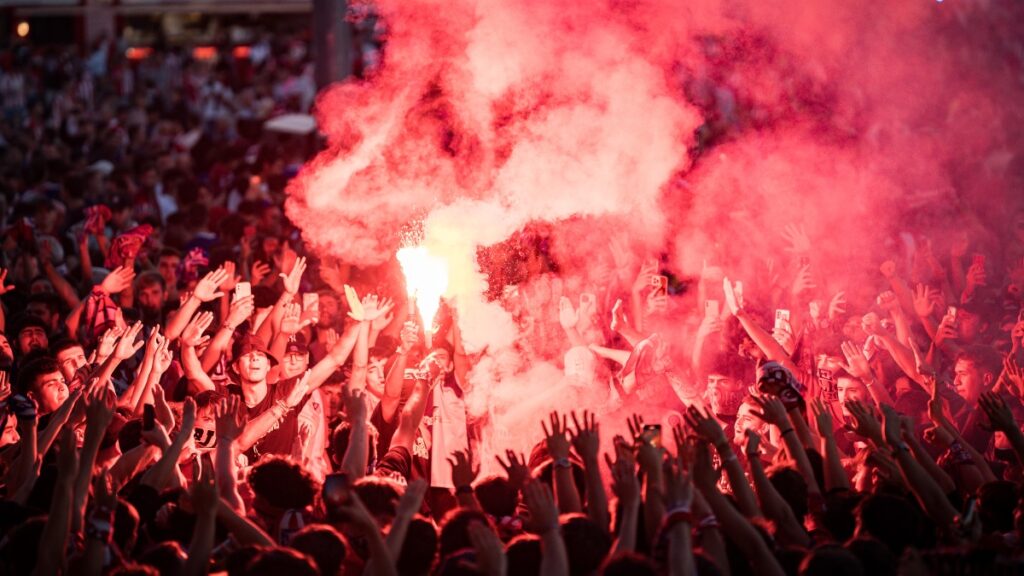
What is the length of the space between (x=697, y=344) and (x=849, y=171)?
3626mm

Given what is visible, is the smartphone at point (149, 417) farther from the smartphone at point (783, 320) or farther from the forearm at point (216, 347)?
the smartphone at point (783, 320)

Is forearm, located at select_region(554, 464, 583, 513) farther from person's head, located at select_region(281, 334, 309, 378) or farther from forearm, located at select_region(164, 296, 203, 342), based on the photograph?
forearm, located at select_region(164, 296, 203, 342)

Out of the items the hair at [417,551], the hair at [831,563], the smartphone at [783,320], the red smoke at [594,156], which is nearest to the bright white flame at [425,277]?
the red smoke at [594,156]

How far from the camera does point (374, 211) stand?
8.17 m

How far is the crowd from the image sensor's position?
14.3 feet

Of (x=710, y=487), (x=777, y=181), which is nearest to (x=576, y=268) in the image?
(x=777, y=181)

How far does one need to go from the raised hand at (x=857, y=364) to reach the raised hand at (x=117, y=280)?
4.42 metres

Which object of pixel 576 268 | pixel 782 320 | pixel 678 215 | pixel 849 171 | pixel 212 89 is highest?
pixel 212 89

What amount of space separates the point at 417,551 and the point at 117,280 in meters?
4.07

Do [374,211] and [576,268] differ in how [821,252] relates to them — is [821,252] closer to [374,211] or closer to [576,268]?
[576,268]

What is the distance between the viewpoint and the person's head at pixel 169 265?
30.5ft

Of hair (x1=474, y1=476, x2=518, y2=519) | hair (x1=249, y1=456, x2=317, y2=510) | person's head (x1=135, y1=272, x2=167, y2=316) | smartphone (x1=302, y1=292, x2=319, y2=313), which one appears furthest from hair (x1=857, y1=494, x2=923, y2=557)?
person's head (x1=135, y1=272, x2=167, y2=316)

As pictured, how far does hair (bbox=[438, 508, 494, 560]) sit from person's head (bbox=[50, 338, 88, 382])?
115 inches

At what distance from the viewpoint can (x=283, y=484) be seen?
4.96 meters
